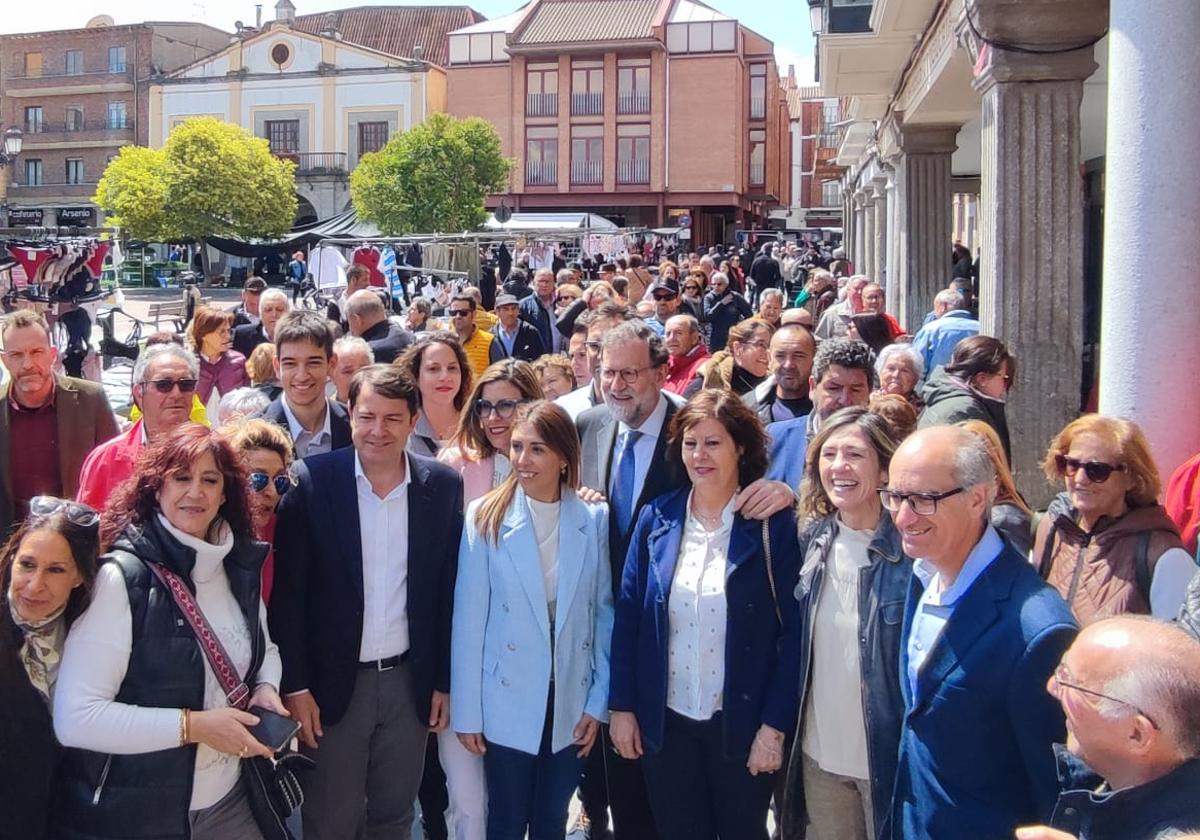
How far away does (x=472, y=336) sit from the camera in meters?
8.61

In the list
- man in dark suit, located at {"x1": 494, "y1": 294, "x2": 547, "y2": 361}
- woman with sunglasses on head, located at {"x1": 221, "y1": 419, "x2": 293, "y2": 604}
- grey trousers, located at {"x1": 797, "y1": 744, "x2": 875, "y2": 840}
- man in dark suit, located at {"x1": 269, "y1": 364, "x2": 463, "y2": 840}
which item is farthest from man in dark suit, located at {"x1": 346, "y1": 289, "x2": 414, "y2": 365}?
grey trousers, located at {"x1": 797, "y1": 744, "x2": 875, "y2": 840}

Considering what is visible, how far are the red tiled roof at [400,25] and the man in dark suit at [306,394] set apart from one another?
52.6 metres

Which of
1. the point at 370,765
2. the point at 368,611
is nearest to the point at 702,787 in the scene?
the point at 370,765

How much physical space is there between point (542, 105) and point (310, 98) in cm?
1062

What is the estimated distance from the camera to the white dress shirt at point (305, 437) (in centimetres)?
460

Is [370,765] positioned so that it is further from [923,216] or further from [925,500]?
[923,216]

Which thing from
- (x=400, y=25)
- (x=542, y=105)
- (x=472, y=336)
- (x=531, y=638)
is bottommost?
(x=531, y=638)

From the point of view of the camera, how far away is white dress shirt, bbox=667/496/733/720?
3248 millimetres

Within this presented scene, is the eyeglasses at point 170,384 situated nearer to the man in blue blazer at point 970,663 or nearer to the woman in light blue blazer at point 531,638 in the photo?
the woman in light blue blazer at point 531,638

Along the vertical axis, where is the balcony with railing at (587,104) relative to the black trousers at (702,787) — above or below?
above

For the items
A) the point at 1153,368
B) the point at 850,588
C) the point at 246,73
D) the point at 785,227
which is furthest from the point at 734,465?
the point at 785,227

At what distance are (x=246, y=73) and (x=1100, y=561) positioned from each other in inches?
1995

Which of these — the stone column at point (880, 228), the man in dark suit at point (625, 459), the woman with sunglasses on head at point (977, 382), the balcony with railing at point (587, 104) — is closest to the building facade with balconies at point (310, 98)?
the balcony with railing at point (587, 104)

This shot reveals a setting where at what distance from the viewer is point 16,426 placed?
457cm
